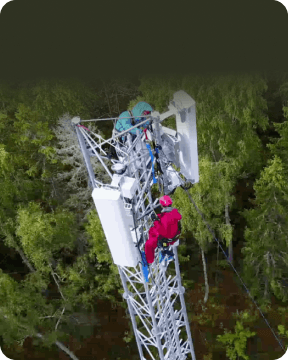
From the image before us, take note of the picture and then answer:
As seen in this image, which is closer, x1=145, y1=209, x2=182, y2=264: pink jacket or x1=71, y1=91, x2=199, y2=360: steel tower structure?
x1=71, y1=91, x2=199, y2=360: steel tower structure

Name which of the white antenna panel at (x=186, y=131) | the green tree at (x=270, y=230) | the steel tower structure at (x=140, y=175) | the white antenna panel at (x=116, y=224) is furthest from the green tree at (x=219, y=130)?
the white antenna panel at (x=116, y=224)

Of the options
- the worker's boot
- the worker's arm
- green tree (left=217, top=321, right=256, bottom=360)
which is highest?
the worker's boot

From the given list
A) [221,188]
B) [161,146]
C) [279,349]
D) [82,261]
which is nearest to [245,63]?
[221,188]

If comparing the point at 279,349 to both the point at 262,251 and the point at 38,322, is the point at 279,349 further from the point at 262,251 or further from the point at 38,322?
the point at 38,322

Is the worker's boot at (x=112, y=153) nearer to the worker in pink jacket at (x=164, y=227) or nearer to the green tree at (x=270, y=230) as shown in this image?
the worker in pink jacket at (x=164, y=227)

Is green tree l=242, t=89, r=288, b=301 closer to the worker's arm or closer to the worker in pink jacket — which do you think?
the worker in pink jacket

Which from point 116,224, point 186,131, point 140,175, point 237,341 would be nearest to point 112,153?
point 140,175

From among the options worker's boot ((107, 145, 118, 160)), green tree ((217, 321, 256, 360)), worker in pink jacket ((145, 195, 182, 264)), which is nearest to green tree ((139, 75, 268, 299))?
green tree ((217, 321, 256, 360))
